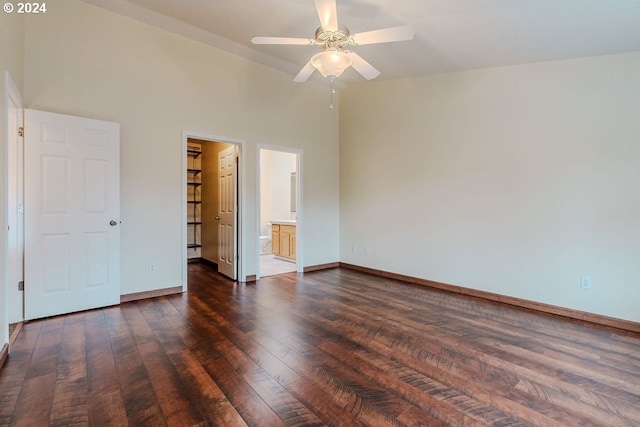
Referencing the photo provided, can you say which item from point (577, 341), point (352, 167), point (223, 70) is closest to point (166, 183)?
point (223, 70)

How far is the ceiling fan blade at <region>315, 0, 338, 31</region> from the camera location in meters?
2.24

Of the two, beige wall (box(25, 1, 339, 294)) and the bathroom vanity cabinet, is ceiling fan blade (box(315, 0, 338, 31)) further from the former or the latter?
the bathroom vanity cabinet

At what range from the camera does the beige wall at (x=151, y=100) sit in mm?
3240

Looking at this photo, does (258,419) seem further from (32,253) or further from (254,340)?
(32,253)

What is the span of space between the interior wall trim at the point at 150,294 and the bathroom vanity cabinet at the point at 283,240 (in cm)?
255

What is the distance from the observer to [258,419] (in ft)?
5.47

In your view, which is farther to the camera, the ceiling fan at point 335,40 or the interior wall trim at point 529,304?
the interior wall trim at point 529,304

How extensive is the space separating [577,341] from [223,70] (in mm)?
5140

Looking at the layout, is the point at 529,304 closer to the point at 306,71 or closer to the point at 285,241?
the point at 306,71

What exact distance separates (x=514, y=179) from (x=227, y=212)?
4.16 meters

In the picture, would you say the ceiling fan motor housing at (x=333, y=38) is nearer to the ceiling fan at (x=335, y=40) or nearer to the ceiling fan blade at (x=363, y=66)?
the ceiling fan at (x=335, y=40)

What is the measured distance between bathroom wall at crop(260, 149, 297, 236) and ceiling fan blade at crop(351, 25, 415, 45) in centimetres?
534

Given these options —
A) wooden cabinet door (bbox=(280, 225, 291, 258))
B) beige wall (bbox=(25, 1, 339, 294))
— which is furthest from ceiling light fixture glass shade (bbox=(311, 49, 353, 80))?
wooden cabinet door (bbox=(280, 225, 291, 258))

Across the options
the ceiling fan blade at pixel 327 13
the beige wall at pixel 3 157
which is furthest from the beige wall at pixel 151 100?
the ceiling fan blade at pixel 327 13
